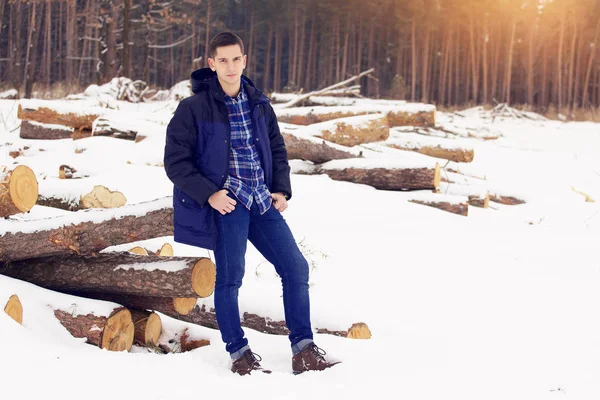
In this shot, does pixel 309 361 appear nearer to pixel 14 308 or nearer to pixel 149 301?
pixel 149 301

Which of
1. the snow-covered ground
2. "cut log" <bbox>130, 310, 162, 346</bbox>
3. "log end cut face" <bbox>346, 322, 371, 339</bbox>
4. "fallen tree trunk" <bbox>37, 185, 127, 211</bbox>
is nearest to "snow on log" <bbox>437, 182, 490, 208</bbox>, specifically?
the snow-covered ground

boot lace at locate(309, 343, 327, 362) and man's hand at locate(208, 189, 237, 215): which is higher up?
man's hand at locate(208, 189, 237, 215)

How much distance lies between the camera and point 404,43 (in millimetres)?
36938

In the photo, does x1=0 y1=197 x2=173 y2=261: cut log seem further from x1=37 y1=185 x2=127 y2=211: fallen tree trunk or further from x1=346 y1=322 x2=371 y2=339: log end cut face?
x1=37 y1=185 x2=127 y2=211: fallen tree trunk

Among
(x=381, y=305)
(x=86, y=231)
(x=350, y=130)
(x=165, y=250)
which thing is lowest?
(x=381, y=305)

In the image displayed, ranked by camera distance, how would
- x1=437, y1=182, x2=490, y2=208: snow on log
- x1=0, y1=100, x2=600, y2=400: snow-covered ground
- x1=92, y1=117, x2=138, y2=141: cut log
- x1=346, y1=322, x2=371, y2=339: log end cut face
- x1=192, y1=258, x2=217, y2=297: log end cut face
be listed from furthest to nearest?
1. x1=92, y1=117, x2=138, y2=141: cut log
2. x1=437, y1=182, x2=490, y2=208: snow on log
3. x1=346, y1=322, x2=371, y2=339: log end cut face
4. x1=192, y1=258, x2=217, y2=297: log end cut face
5. x1=0, y1=100, x2=600, y2=400: snow-covered ground

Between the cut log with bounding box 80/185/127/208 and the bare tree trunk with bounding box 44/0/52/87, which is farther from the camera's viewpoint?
the bare tree trunk with bounding box 44/0/52/87

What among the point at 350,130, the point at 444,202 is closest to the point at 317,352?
the point at 444,202

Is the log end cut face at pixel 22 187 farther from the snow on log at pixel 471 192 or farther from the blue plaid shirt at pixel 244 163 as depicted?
the snow on log at pixel 471 192

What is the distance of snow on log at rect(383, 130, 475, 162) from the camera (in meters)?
12.1

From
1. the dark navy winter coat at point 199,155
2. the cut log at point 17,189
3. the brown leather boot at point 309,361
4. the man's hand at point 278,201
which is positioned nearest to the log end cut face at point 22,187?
the cut log at point 17,189

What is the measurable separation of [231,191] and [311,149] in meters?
5.89

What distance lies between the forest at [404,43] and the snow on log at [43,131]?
21517mm

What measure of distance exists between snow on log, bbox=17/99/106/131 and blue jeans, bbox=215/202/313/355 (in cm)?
770
